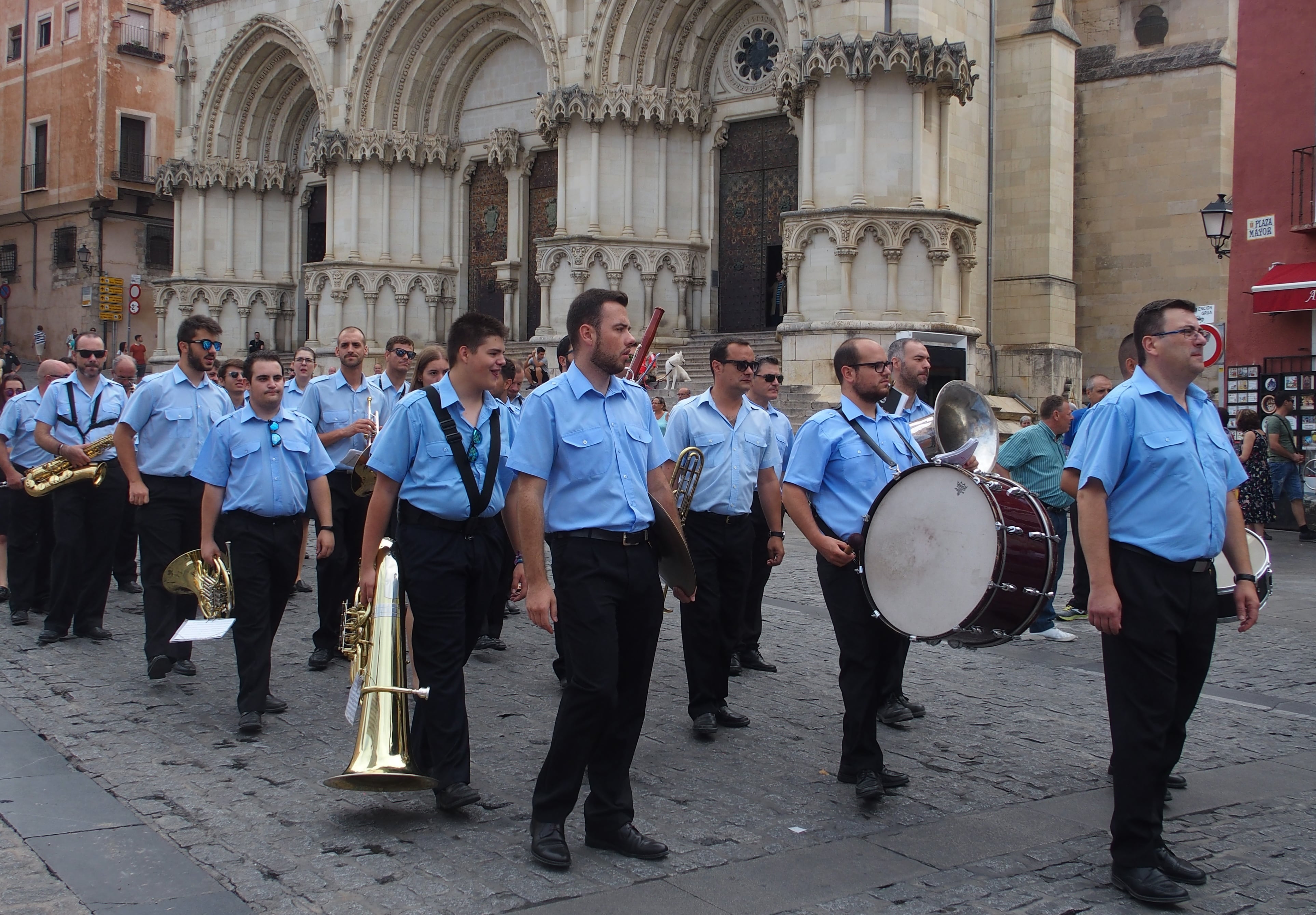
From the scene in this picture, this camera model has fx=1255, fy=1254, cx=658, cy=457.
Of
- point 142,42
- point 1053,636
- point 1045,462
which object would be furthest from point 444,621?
point 142,42

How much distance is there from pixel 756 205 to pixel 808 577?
12.3 m

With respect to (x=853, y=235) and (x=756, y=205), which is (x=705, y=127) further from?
(x=853, y=235)

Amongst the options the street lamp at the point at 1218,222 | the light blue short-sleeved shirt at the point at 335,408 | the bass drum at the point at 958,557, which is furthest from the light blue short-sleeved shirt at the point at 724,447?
the street lamp at the point at 1218,222

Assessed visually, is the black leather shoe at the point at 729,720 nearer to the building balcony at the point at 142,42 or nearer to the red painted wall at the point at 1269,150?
the red painted wall at the point at 1269,150

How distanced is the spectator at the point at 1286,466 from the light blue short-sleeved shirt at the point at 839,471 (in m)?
11.4

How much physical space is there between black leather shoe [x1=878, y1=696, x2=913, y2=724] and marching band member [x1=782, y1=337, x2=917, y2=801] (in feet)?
2.06

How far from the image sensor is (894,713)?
6.49 m

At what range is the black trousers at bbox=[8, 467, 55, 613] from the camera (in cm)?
924

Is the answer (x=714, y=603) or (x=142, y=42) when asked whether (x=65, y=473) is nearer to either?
(x=714, y=603)

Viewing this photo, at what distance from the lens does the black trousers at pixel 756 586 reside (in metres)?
7.68

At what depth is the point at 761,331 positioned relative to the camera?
22250 mm

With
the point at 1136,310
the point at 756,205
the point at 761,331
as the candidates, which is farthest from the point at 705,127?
the point at 1136,310

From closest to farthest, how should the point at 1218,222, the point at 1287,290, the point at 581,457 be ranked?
the point at 581,457, the point at 1218,222, the point at 1287,290

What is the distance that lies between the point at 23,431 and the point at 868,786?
24.3 ft
